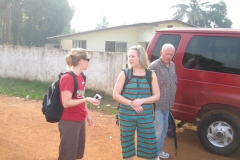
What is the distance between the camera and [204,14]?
3397 cm

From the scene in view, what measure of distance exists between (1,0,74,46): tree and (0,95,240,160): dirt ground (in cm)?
2275

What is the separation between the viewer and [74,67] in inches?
118

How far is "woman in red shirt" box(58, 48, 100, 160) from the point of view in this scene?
9.32ft

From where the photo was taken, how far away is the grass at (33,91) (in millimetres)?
7788

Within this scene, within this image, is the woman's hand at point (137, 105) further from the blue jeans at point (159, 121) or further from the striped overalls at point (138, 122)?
the blue jeans at point (159, 121)

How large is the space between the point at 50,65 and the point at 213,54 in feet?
26.2

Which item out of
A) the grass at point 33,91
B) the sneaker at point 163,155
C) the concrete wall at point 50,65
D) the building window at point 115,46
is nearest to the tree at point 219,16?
the building window at point 115,46

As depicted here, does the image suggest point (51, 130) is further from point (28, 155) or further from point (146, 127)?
point (146, 127)

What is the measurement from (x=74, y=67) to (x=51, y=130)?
2.78 metres

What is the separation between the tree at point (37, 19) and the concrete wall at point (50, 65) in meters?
16.1

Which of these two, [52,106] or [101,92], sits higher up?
[52,106]

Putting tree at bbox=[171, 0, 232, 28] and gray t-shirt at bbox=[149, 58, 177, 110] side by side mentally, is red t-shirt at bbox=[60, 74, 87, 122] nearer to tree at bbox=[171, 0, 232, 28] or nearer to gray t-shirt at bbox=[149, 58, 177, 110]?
gray t-shirt at bbox=[149, 58, 177, 110]

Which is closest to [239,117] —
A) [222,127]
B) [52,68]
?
[222,127]

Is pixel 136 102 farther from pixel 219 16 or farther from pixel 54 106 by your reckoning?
pixel 219 16
